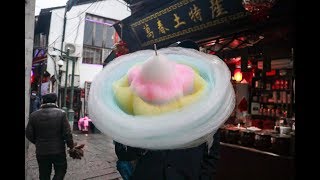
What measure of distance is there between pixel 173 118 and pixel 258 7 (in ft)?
13.2

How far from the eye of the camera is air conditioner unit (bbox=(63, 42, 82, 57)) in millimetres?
21734

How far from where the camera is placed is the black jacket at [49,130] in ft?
17.8

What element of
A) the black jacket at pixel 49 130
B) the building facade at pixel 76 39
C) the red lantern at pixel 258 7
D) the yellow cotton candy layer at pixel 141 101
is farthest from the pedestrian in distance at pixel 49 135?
the building facade at pixel 76 39

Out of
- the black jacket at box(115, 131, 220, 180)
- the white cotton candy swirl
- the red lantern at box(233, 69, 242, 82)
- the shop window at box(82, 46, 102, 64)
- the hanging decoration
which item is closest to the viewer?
the white cotton candy swirl

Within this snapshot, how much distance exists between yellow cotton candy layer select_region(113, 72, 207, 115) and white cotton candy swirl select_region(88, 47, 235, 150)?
0.05 meters

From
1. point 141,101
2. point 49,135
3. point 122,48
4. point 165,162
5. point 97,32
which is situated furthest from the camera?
point 97,32

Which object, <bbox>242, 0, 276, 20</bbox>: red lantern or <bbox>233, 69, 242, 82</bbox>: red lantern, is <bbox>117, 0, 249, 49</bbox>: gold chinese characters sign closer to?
<bbox>242, 0, 276, 20</bbox>: red lantern

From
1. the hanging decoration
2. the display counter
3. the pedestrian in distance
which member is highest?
the hanging decoration

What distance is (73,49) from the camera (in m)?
22.1

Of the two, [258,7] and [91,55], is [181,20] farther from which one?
[91,55]

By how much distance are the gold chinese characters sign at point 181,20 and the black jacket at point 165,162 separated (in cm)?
416

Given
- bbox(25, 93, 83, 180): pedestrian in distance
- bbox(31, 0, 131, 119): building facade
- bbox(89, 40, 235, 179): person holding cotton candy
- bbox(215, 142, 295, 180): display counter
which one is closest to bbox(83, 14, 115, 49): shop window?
bbox(31, 0, 131, 119): building facade

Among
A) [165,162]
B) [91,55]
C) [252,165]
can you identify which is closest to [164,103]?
[165,162]
